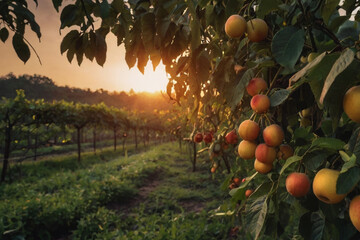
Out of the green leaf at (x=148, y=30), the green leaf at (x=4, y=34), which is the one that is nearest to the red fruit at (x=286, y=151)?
the green leaf at (x=148, y=30)

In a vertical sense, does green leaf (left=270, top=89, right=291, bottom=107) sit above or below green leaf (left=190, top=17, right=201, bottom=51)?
below

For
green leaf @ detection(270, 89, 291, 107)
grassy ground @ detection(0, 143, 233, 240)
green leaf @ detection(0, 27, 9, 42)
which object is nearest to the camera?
green leaf @ detection(270, 89, 291, 107)

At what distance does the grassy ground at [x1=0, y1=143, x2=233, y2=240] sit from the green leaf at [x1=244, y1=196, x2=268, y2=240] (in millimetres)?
1243

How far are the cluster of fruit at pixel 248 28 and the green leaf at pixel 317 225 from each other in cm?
65

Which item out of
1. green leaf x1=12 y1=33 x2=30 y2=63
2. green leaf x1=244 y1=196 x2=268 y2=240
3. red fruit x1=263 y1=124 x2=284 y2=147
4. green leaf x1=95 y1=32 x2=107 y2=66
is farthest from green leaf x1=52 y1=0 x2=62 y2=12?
green leaf x1=244 y1=196 x2=268 y2=240

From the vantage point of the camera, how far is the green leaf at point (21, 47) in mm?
1275

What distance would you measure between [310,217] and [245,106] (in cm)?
76

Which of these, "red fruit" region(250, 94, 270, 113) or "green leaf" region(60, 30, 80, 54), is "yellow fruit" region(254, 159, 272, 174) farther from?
"green leaf" region(60, 30, 80, 54)

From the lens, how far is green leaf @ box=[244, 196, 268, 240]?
0.82m

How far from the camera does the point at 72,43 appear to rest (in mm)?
1238

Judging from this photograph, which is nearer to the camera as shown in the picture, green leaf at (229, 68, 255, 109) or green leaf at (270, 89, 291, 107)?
green leaf at (270, 89, 291, 107)

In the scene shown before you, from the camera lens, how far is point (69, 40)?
48.5 inches

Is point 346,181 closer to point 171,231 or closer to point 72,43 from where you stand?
point 72,43

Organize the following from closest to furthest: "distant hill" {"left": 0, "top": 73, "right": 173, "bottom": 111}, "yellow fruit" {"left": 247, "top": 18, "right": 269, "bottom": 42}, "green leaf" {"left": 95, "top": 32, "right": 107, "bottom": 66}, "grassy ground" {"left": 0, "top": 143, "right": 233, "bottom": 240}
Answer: "yellow fruit" {"left": 247, "top": 18, "right": 269, "bottom": 42}, "green leaf" {"left": 95, "top": 32, "right": 107, "bottom": 66}, "grassy ground" {"left": 0, "top": 143, "right": 233, "bottom": 240}, "distant hill" {"left": 0, "top": 73, "right": 173, "bottom": 111}
